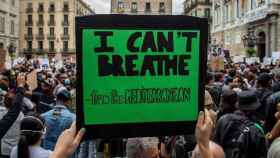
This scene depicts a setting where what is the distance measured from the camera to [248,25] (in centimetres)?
4053

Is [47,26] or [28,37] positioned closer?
[47,26]

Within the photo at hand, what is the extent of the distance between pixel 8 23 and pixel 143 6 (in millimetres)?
43130

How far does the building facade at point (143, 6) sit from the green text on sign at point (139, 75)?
8854cm

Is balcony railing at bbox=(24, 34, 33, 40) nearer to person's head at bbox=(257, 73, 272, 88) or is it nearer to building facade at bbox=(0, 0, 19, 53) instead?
building facade at bbox=(0, 0, 19, 53)

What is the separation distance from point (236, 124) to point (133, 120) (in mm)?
2368

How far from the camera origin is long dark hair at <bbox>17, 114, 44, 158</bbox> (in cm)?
408

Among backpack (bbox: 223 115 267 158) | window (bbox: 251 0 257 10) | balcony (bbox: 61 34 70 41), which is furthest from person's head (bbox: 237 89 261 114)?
balcony (bbox: 61 34 70 41)

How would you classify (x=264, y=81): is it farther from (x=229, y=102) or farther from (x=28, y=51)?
(x=28, y=51)

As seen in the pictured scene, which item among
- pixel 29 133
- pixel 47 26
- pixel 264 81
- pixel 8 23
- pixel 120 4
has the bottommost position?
pixel 29 133

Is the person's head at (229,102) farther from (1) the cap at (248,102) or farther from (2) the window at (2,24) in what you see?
(2) the window at (2,24)

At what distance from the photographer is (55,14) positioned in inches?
3492

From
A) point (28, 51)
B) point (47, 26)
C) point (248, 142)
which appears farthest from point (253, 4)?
point (28, 51)

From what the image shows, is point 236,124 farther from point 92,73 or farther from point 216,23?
point 216,23

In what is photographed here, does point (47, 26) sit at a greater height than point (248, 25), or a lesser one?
greater
